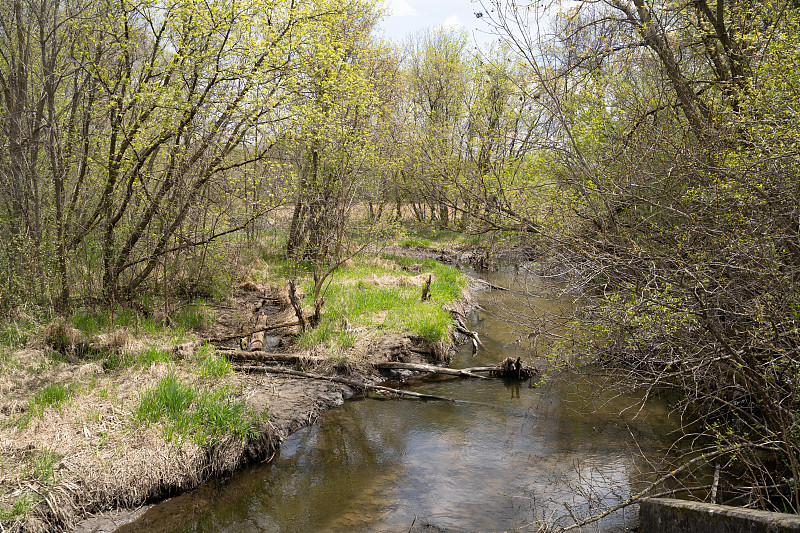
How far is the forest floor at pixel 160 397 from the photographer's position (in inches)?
204

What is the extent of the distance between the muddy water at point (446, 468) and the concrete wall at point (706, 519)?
0.69 m

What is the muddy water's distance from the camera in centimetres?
546

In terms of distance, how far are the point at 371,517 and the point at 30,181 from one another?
7689 millimetres

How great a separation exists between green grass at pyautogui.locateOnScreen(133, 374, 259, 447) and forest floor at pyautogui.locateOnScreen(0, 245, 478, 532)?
0.05ft

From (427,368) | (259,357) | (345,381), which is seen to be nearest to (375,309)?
(427,368)

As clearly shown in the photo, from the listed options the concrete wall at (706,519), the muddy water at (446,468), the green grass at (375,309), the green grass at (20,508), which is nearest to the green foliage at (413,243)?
the green grass at (375,309)

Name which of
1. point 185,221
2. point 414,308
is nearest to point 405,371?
point 414,308

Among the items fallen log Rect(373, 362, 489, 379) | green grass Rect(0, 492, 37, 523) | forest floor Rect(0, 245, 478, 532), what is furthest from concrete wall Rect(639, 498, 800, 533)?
green grass Rect(0, 492, 37, 523)

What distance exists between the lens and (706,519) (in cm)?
384

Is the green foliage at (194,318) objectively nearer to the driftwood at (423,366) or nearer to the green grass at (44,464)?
the driftwood at (423,366)

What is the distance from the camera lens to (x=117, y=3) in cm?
916

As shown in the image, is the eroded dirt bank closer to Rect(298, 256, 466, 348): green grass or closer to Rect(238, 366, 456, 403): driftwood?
Rect(238, 366, 456, 403): driftwood

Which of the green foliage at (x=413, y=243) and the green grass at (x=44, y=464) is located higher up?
the green foliage at (x=413, y=243)

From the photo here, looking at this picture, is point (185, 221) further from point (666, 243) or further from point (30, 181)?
point (666, 243)
